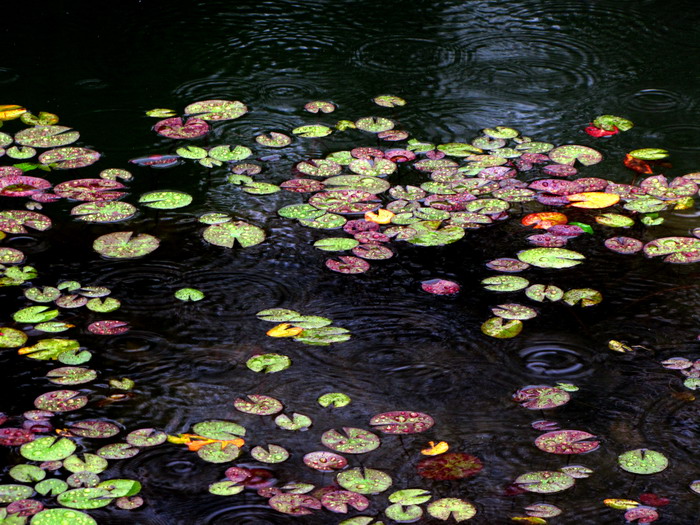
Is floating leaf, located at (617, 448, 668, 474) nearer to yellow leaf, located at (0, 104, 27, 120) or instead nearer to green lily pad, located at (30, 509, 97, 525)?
green lily pad, located at (30, 509, 97, 525)

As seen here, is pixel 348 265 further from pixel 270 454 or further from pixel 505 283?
pixel 270 454

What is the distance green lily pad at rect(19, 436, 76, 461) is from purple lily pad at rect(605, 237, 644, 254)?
5.64 feet

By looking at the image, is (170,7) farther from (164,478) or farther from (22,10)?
(164,478)

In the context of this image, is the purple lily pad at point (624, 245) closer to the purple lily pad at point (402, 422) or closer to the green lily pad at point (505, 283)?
the green lily pad at point (505, 283)

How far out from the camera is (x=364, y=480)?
6.04 feet

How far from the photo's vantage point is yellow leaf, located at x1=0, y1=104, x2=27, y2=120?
135 inches

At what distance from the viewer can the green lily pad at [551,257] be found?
8.60ft

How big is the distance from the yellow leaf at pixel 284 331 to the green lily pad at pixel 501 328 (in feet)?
1.69

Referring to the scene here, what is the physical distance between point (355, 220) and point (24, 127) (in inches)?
57.6

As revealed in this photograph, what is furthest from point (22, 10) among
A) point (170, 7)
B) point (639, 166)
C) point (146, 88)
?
point (639, 166)

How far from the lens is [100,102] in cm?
361

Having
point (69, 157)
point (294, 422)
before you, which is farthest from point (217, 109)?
point (294, 422)

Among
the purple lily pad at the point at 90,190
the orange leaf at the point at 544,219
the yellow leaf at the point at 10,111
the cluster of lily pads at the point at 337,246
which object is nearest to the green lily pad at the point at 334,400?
the cluster of lily pads at the point at 337,246

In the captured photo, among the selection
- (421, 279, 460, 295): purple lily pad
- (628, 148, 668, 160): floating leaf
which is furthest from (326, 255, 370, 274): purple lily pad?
(628, 148, 668, 160): floating leaf
